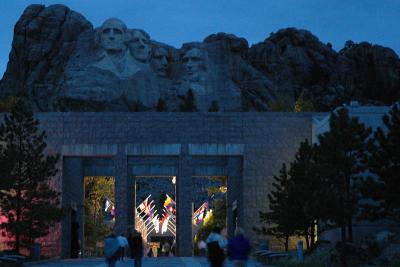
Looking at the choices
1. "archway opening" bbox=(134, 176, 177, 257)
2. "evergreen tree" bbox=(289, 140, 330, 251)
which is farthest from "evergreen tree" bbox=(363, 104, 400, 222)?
"archway opening" bbox=(134, 176, 177, 257)

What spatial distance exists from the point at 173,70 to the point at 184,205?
22.9 m

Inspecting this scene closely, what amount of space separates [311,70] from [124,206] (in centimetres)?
4560

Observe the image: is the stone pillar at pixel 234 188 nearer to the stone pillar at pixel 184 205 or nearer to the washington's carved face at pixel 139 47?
the stone pillar at pixel 184 205

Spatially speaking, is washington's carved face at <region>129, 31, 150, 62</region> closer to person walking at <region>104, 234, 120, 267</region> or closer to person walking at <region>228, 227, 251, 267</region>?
person walking at <region>104, 234, 120, 267</region>

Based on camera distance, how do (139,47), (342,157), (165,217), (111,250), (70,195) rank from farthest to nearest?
(165,217), (139,47), (70,195), (342,157), (111,250)

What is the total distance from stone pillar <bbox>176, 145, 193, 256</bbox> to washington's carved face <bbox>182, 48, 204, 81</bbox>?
19.7 metres

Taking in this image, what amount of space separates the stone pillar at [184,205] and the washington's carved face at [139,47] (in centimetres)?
1870

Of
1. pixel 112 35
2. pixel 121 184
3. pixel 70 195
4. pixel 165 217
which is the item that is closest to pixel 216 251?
pixel 121 184

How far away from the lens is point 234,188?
46.6m

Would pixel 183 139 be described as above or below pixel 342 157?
above

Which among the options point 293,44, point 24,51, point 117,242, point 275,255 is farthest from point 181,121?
point 293,44

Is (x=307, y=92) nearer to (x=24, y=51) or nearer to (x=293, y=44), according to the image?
(x=293, y=44)

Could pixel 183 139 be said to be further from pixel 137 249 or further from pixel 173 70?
pixel 173 70

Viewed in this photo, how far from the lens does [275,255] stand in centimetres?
3030
